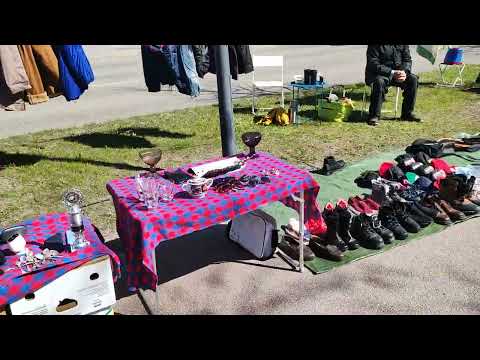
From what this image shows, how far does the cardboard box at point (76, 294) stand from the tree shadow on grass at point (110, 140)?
512cm

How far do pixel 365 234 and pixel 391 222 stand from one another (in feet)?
1.42

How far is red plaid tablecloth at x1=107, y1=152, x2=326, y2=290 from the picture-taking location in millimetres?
3398

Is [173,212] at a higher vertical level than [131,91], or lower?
higher

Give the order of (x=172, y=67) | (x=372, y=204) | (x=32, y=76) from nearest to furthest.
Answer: (x=372, y=204)
(x=32, y=76)
(x=172, y=67)

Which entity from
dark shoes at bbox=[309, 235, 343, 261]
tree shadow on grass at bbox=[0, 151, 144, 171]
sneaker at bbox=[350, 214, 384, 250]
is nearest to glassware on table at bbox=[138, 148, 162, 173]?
dark shoes at bbox=[309, 235, 343, 261]

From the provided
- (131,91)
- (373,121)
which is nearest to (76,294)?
(373,121)

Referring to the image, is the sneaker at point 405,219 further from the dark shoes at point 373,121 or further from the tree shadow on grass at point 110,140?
the tree shadow on grass at point 110,140

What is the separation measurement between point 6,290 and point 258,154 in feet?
8.66

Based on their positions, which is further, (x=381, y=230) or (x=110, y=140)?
(x=110, y=140)

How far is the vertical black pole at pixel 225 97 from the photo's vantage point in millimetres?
6016

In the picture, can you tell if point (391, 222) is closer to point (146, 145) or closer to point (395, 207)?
point (395, 207)

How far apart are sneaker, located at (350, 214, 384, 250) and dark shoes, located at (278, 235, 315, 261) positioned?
584 mm

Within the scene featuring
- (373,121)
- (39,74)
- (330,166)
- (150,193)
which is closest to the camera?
(150,193)

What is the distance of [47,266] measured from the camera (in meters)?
3.04
